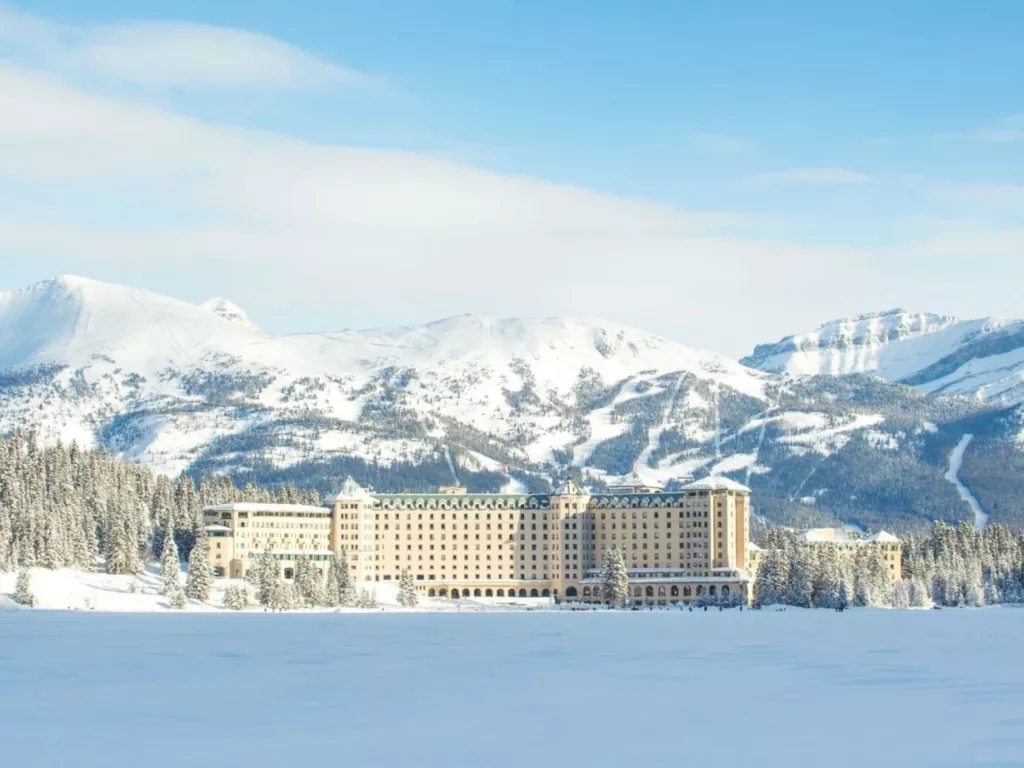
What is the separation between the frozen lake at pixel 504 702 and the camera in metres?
74.6

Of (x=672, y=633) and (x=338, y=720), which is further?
(x=672, y=633)

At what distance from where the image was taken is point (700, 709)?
297 feet

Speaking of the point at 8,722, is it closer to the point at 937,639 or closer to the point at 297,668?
the point at 297,668

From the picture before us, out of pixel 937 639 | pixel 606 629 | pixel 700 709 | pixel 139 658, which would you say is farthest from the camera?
pixel 606 629

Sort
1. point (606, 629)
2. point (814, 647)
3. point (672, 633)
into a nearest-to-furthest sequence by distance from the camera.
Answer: point (814, 647), point (672, 633), point (606, 629)

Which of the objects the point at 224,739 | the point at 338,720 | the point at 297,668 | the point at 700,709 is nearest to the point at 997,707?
the point at 700,709

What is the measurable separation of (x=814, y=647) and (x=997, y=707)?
56.9 metres

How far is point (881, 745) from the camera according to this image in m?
76.8

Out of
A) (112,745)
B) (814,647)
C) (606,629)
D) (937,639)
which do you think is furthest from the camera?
(606,629)

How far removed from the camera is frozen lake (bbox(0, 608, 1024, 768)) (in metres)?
74.6

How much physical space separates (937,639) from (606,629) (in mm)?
41031

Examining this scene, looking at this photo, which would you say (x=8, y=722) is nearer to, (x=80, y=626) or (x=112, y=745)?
(x=112, y=745)

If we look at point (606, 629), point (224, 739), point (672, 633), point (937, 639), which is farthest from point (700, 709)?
point (606, 629)

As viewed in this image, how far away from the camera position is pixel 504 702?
3720 inches
